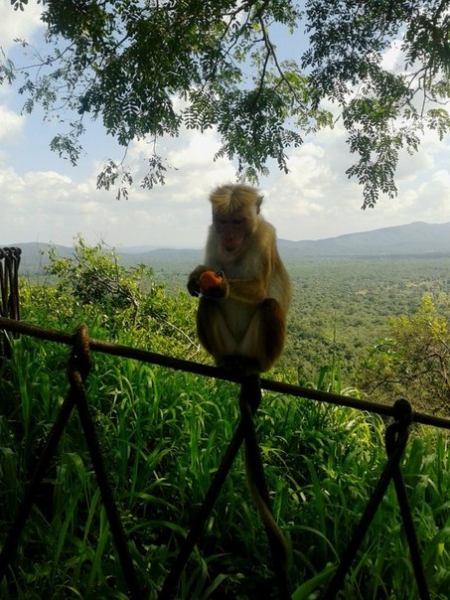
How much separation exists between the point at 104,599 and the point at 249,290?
1448 mm

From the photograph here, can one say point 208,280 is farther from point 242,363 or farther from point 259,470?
point 259,470

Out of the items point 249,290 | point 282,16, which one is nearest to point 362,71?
point 282,16

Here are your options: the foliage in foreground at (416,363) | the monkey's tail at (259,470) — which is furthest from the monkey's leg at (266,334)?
the foliage in foreground at (416,363)

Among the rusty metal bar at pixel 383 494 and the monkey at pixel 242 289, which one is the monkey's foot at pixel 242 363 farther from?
the rusty metal bar at pixel 383 494

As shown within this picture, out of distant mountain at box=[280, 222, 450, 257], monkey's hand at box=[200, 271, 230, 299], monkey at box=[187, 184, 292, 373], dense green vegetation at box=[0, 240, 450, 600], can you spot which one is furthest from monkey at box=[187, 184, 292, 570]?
distant mountain at box=[280, 222, 450, 257]

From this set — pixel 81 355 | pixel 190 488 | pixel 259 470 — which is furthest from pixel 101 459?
pixel 190 488

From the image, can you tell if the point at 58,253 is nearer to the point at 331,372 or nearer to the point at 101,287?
the point at 101,287

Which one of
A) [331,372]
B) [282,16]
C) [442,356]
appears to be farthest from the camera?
[442,356]

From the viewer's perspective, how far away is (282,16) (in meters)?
8.92

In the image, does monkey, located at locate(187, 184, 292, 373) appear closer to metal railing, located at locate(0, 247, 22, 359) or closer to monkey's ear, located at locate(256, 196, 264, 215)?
monkey's ear, located at locate(256, 196, 264, 215)

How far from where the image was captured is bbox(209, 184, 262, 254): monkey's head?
8.81 ft

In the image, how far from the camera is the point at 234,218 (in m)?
2.69

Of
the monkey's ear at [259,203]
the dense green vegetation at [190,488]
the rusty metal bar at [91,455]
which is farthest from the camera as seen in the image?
the monkey's ear at [259,203]

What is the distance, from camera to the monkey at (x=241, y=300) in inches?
103
